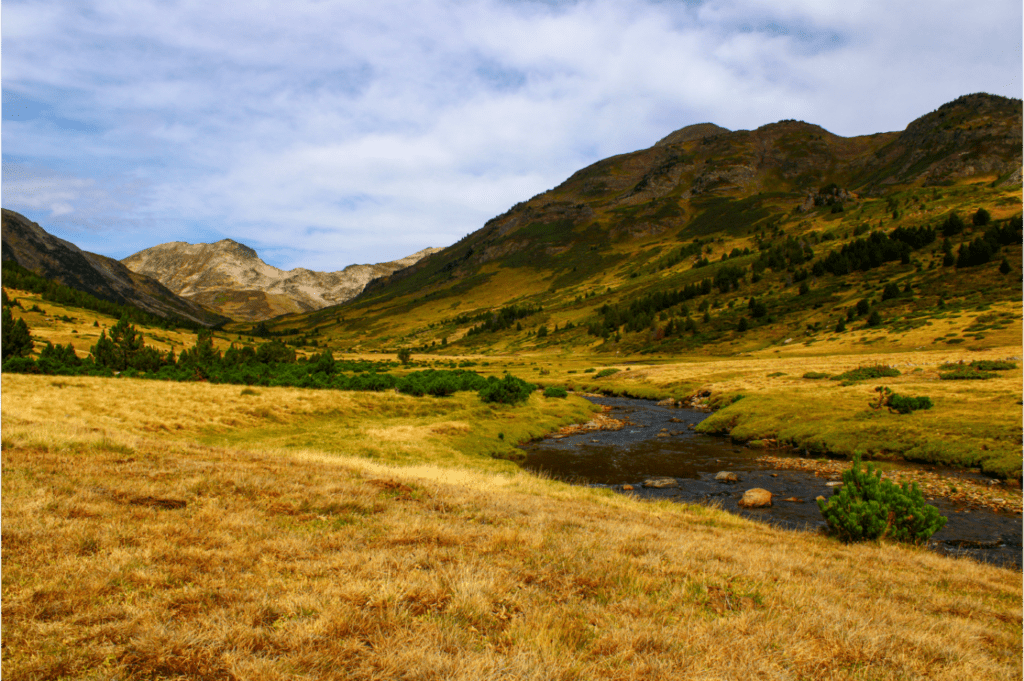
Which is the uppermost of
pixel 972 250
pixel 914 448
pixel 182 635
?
pixel 972 250

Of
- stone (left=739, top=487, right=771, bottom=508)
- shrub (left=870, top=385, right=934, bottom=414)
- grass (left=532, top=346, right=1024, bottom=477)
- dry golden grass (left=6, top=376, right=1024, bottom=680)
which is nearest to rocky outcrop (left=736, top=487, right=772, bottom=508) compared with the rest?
stone (left=739, top=487, right=771, bottom=508)

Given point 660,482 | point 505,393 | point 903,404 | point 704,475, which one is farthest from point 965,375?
point 505,393

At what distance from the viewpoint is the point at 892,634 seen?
6668mm

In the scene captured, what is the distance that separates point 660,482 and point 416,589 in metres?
19.6

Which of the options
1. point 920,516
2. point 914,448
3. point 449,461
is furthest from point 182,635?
point 914,448

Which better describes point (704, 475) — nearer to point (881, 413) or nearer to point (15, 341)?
point (881, 413)

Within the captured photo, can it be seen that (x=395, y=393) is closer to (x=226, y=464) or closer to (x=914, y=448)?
(x=226, y=464)

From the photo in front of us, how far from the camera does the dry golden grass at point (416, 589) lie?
16.8 ft

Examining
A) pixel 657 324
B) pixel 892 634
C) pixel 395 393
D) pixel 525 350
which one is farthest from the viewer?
pixel 525 350

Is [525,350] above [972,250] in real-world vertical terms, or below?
below

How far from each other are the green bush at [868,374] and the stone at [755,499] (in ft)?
109

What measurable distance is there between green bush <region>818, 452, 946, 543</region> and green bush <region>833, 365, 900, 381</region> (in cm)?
3731

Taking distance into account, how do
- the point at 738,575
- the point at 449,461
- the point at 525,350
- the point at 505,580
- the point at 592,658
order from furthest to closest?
the point at 525,350 < the point at 449,461 < the point at 738,575 < the point at 505,580 < the point at 592,658

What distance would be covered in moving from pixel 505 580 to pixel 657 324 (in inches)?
4822
